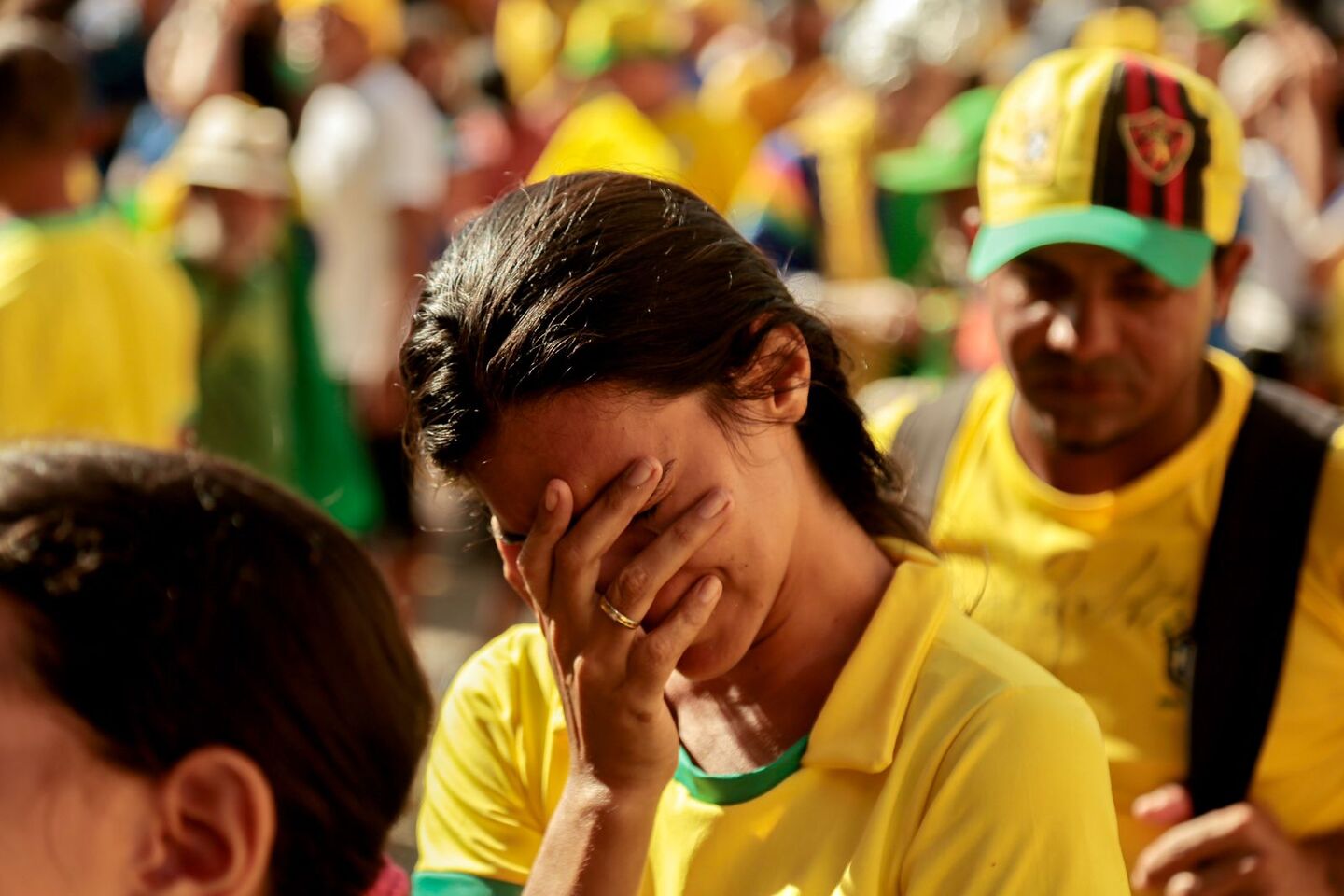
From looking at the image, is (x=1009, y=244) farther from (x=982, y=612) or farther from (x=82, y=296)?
(x=82, y=296)

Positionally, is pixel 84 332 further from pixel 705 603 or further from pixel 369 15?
pixel 369 15

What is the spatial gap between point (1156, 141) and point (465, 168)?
5.25 meters

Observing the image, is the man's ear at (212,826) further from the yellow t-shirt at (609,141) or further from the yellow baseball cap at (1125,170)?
the yellow t-shirt at (609,141)

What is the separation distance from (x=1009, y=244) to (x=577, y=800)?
1141 mm

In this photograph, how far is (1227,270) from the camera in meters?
2.42

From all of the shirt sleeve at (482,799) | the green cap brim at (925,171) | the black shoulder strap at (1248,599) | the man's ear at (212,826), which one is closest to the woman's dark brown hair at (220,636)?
the man's ear at (212,826)

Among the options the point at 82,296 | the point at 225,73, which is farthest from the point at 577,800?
the point at 225,73

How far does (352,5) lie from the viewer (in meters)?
6.52

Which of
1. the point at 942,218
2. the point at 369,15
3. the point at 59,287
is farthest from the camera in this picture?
the point at 369,15

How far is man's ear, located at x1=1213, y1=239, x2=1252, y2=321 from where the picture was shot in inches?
94.8

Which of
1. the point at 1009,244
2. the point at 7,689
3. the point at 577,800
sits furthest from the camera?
the point at 1009,244

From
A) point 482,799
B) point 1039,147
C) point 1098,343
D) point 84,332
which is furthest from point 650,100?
point 482,799

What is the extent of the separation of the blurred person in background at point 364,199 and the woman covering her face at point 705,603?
14.3 feet

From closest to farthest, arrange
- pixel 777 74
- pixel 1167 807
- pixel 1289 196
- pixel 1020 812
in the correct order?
pixel 1020 812, pixel 1167 807, pixel 1289 196, pixel 777 74
